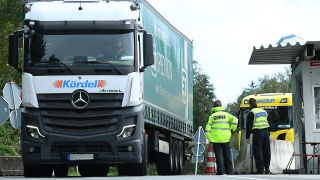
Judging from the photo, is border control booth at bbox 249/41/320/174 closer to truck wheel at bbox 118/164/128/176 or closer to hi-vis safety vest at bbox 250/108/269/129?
hi-vis safety vest at bbox 250/108/269/129

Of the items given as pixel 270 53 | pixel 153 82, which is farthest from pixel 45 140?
pixel 270 53

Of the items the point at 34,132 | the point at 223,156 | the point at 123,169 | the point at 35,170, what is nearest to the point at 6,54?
the point at 223,156

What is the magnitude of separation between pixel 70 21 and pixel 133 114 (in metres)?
2.15

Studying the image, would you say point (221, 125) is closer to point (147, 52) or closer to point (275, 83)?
point (147, 52)

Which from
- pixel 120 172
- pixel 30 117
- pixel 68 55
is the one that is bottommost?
pixel 120 172

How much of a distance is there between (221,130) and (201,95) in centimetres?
11104

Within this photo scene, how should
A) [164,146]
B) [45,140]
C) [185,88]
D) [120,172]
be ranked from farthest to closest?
[185,88] → [164,146] → [120,172] → [45,140]

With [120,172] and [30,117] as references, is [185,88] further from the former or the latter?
[30,117]

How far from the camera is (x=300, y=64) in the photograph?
2419 cm

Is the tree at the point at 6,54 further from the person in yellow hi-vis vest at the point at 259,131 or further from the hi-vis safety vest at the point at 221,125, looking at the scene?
the hi-vis safety vest at the point at 221,125

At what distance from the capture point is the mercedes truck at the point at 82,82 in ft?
54.8

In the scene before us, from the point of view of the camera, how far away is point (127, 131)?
55.3ft

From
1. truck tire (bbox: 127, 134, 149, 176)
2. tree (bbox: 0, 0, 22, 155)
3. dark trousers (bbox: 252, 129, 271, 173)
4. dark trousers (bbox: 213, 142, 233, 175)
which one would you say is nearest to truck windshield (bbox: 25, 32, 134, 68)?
truck tire (bbox: 127, 134, 149, 176)

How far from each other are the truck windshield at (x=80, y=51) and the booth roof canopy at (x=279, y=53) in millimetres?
7066
